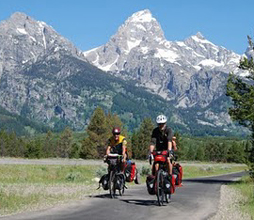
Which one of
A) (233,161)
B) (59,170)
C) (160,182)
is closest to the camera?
(160,182)

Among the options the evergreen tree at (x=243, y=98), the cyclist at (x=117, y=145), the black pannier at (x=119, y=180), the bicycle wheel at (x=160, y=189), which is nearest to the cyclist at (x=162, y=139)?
the bicycle wheel at (x=160, y=189)

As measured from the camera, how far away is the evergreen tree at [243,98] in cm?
3797

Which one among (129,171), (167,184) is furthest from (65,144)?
(167,184)

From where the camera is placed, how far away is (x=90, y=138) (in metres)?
108

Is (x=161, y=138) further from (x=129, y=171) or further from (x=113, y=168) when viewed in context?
(x=129, y=171)

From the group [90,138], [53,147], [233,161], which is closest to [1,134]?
[53,147]

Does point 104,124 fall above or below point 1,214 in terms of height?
above

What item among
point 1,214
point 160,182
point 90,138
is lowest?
point 1,214

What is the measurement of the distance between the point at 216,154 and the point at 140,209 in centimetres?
17533

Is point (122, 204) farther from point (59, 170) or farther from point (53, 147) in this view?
point (53, 147)

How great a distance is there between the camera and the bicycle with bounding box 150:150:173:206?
54.4ft

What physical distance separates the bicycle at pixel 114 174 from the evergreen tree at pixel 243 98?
63.9ft

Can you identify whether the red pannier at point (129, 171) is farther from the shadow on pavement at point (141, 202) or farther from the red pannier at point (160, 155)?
the red pannier at point (160, 155)

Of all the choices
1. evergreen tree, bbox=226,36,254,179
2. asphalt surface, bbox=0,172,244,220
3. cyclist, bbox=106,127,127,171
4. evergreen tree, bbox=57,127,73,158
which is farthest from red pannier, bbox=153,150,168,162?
evergreen tree, bbox=57,127,73,158
